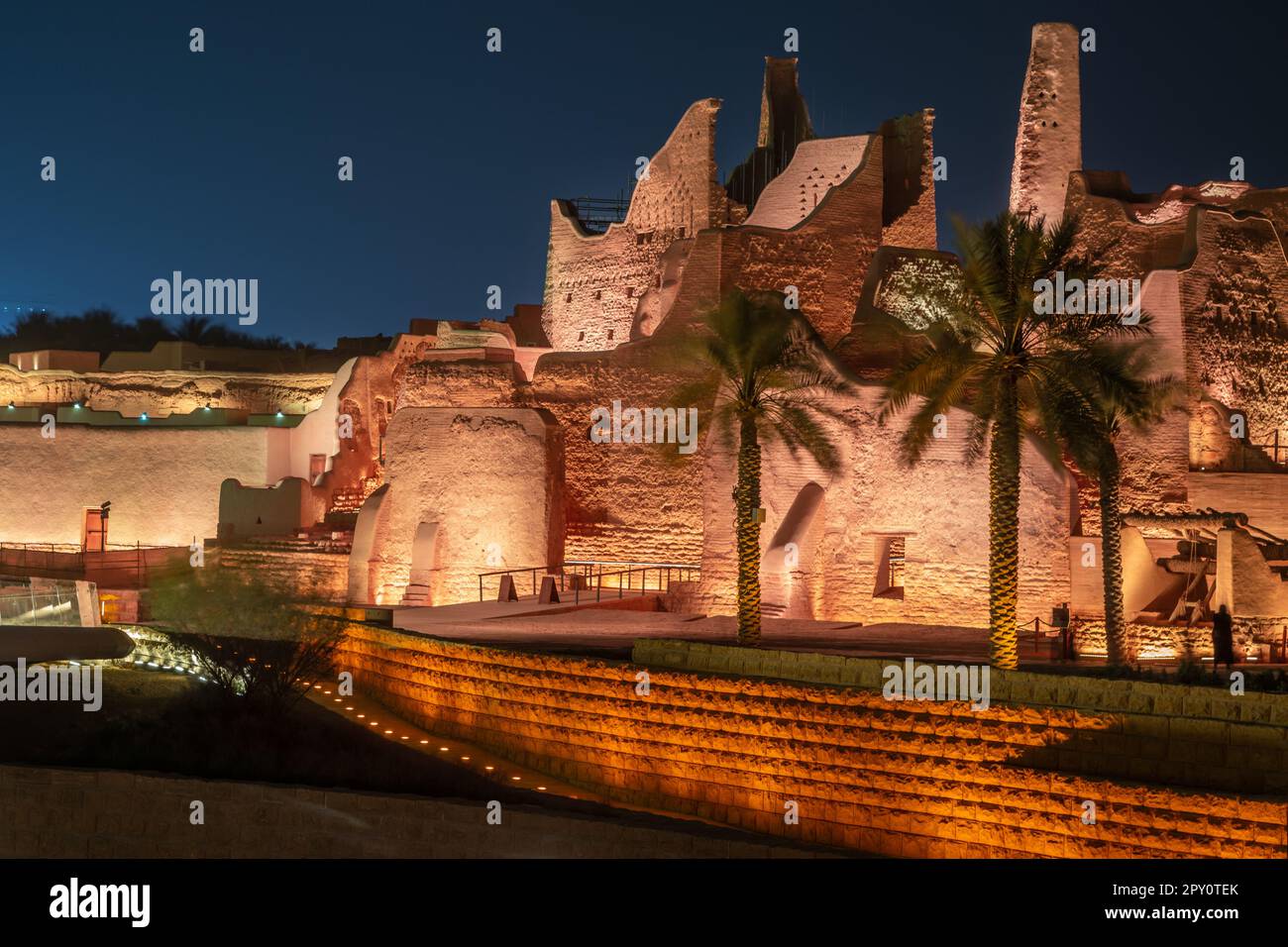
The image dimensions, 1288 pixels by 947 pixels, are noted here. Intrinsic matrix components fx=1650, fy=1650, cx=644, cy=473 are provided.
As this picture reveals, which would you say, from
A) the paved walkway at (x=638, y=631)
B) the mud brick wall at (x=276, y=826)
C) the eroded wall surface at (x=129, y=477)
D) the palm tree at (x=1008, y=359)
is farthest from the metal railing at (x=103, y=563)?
the palm tree at (x=1008, y=359)

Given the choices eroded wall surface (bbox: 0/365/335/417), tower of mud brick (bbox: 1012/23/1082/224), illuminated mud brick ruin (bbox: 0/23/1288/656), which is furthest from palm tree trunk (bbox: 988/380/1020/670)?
eroded wall surface (bbox: 0/365/335/417)

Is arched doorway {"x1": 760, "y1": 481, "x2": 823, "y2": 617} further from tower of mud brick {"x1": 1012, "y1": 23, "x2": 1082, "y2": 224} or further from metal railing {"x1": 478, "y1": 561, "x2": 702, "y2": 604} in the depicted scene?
tower of mud brick {"x1": 1012, "y1": 23, "x2": 1082, "y2": 224}

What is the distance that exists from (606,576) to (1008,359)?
38.5 feet

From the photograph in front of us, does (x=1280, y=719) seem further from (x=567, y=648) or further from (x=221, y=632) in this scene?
(x=221, y=632)

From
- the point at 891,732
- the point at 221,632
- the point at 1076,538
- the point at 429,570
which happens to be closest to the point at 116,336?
the point at 429,570

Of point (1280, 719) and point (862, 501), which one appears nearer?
point (1280, 719)

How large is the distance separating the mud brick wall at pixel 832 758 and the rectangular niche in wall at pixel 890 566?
589cm

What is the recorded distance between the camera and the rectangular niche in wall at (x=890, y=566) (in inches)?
882

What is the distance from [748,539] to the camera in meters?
20.0

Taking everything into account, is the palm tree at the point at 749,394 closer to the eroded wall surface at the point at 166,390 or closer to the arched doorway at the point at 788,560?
the arched doorway at the point at 788,560

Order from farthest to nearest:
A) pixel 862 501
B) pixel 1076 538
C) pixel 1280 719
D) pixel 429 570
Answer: pixel 429 570
pixel 862 501
pixel 1076 538
pixel 1280 719

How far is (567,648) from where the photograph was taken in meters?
Result: 19.5

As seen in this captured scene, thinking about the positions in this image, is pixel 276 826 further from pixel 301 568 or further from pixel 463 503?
pixel 301 568

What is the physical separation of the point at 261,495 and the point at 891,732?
20684 millimetres
